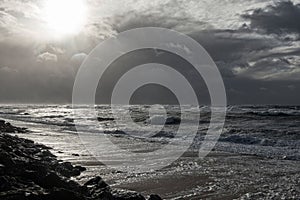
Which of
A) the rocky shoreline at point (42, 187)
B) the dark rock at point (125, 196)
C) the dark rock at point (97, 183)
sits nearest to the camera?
the rocky shoreline at point (42, 187)

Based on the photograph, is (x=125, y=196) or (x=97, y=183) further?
(x=97, y=183)

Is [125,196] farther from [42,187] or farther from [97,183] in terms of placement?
[42,187]

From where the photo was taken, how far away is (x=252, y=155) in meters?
16.6

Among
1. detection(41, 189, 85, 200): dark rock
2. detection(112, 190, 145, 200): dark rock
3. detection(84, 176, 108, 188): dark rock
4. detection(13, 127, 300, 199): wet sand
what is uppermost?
detection(41, 189, 85, 200): dark rock

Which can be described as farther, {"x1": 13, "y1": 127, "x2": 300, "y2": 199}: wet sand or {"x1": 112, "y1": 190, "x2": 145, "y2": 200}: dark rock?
{"x1": 13, "y1": 127, "x2": 300, "y2": 199}: wet sand

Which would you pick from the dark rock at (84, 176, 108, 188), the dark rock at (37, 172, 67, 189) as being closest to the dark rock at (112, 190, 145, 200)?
the dark rock at (84, 176, 108, 188)

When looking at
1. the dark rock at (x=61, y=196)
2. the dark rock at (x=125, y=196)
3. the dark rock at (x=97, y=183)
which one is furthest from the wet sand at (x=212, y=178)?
the dark rock at (x=61, y=196)

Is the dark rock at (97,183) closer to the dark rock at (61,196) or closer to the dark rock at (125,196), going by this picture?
the dark rock at (125,196)

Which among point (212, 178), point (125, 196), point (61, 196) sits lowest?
point (212, 178)

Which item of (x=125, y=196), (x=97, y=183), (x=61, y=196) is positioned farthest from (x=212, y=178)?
(x=61, y=196)

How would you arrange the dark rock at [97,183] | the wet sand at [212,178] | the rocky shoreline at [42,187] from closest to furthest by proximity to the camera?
the rocky shoreline at [42,187] → the dark rock at [97,183] → the wet sand at [212,178]

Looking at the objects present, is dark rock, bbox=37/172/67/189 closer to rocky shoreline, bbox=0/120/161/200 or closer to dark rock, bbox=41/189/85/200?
rocky shoreline, bbox=0/120/161/200

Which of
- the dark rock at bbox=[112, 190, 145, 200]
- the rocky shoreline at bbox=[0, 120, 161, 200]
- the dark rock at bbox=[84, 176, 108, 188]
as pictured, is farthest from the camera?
the dark rock at bbox=[84, 176, 108, 188]

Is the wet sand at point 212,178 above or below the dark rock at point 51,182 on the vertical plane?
below
